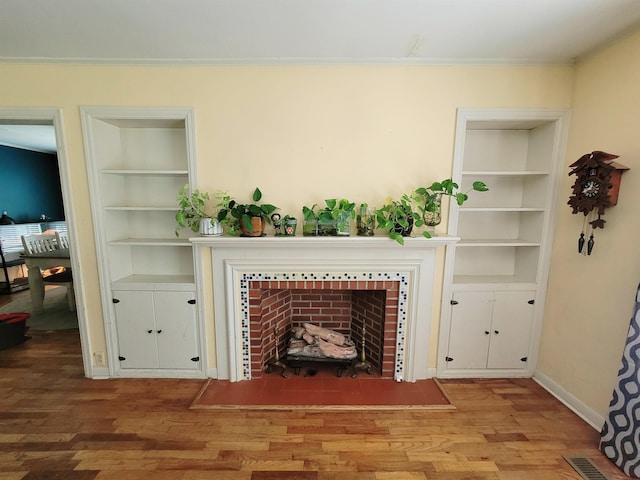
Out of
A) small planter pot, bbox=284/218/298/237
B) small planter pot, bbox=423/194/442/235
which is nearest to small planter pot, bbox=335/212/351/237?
small planter pot, bbox=284/218/298/237

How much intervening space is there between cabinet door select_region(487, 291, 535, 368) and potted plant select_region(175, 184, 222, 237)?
230 centimetres

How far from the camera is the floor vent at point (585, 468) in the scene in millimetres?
1521

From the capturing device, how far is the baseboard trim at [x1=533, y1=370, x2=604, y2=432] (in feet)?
6.08

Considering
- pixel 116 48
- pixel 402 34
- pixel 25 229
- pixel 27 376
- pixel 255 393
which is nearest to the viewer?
pixel 402 34

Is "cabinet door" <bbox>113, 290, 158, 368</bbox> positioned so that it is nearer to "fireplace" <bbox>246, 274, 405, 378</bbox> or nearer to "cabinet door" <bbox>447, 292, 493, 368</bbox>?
"fireplace" <bbox>246, 274, 405, 378</bbox>

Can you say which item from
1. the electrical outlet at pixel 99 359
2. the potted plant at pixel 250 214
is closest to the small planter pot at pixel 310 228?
the potted plant at pixel 250 214

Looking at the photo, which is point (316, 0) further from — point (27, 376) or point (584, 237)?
point (27, 376)

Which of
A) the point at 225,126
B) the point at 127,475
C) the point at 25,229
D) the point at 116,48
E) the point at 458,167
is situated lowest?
the point at 127,475

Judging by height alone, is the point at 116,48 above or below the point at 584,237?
above

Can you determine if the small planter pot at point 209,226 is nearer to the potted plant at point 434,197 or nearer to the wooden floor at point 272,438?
the wooden floor at point 272,438

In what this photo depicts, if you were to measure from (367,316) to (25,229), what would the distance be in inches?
245

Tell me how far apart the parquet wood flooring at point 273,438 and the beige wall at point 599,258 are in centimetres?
34

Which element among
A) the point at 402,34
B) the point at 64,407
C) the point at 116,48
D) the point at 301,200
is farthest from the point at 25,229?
the point at 402,34

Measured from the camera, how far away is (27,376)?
235 cm
